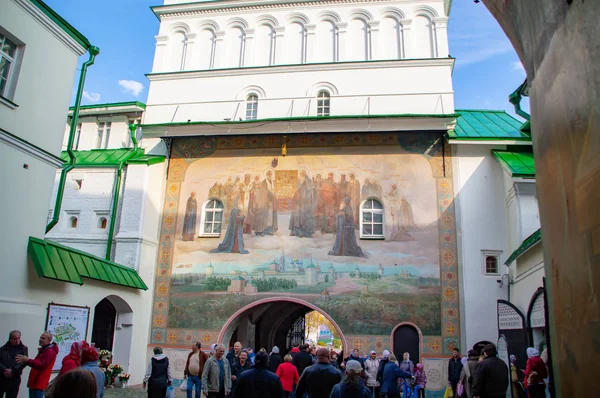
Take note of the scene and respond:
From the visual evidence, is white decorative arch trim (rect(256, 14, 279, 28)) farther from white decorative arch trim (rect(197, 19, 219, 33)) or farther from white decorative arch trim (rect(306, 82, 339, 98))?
white decorative arch trim (rect(306, 82, 339, 98))

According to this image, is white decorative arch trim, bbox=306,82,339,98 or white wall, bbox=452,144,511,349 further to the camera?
white decorative arch trim, bbox=306,82,339,98

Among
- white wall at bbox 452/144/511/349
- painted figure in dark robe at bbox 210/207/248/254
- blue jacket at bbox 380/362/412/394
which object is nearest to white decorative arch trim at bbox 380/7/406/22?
white wall at bbox 452/144/511/349

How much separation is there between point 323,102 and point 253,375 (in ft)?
44.8

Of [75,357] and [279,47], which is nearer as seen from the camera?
[75,357]

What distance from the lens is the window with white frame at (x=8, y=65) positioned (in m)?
10.3

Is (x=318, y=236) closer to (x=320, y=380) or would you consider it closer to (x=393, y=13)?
(x=393, y=13)

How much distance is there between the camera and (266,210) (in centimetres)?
1691

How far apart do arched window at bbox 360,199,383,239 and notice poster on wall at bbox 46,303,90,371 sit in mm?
8228

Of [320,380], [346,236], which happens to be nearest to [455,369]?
[346,236]

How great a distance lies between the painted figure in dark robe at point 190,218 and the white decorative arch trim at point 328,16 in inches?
314

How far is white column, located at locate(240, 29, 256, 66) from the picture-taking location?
19.0m

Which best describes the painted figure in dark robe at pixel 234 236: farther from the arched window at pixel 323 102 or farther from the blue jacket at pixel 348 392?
the blue jacket at pixel 348 392

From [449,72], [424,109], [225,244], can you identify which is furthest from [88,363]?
[449,72]

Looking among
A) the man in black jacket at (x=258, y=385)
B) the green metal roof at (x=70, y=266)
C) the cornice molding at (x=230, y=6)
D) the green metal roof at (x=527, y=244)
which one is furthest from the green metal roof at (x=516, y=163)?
the green metal roof at (x=70, y=266)
